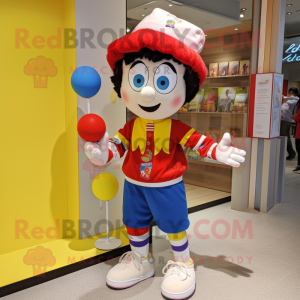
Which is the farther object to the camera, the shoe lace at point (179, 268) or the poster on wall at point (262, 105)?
the poster on wall at point (262, 105)

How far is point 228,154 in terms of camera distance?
6.04 ft

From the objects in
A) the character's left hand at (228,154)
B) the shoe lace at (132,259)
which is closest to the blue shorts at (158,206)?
the shoe lace at (132,259)

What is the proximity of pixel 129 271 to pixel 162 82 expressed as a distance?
1.21 metres

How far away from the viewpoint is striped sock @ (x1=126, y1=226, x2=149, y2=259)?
211 cm

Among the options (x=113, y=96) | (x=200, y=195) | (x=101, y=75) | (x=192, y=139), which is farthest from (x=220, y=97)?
(x=192, y=139)

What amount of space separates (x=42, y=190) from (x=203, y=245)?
1.38 meters

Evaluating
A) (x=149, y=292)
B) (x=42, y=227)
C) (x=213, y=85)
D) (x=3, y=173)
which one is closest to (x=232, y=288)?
(x=149, y=292)

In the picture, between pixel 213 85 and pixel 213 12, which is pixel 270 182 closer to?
pixel 213 85

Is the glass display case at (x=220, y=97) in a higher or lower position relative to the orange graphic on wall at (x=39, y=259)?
higher

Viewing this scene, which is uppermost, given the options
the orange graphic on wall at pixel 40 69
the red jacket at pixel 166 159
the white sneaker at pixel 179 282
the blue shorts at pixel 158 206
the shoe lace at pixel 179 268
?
the orange graphic on wall at pixel 40 69

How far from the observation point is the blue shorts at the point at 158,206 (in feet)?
6.36

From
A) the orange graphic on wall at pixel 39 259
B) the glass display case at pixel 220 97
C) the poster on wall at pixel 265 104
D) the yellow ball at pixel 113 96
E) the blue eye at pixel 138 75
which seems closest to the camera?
the blue eye at pixel 138 75

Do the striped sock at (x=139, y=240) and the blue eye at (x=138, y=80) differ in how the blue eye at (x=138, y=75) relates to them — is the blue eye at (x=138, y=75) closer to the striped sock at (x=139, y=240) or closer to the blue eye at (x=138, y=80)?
the blue eye at (x=138, y=80)

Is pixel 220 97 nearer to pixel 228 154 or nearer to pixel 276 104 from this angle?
pixel 276 104
